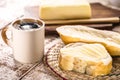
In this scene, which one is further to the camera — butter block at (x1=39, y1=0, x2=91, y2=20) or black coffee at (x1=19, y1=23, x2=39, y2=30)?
butter block at (x1=39, y1=0, x2=91, y2=20)

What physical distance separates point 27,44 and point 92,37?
0.58 ft

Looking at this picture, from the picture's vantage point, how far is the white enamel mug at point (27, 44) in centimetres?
70

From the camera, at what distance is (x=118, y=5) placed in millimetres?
1142

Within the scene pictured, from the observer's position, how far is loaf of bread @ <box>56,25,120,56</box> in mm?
723

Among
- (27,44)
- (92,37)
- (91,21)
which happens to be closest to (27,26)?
(27,44)

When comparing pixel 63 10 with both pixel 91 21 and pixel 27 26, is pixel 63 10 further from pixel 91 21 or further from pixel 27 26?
pixel 27 26

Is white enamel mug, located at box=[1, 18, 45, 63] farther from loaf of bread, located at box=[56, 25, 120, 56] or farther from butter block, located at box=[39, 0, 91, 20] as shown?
butter block, located at box=[39, 0, 91, 20]

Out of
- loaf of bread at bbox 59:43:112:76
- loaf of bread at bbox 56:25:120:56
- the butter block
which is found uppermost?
the butter block

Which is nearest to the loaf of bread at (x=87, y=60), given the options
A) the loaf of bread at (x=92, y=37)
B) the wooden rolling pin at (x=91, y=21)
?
the loaf of bread at (x=92, y=37)

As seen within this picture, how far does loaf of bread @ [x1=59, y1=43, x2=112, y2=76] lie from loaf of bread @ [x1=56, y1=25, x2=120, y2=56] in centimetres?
4

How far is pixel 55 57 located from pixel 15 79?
0.12m

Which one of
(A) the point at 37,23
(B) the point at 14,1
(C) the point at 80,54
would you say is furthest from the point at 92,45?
(B) the point at 14,1

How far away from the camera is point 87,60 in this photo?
2.11 ft

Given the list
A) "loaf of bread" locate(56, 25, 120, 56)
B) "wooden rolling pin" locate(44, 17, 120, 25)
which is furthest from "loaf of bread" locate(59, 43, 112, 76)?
"wooden rolling pin" locate(44, 17, 120, 25)
